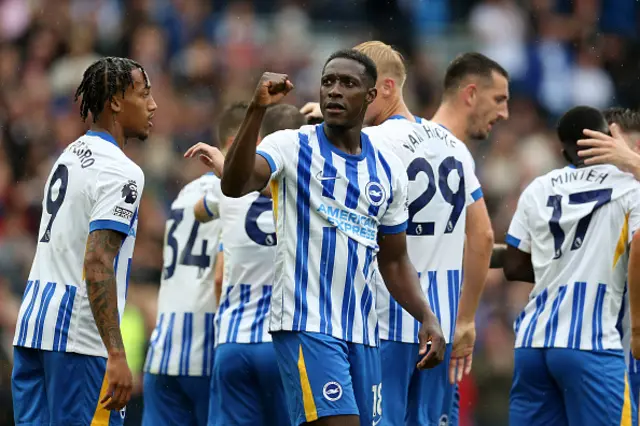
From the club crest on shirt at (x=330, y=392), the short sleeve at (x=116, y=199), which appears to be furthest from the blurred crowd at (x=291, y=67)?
the club crest on shirt at (x=330, y=392)

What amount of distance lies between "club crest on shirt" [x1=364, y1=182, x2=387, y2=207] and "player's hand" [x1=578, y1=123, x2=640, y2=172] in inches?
75.5

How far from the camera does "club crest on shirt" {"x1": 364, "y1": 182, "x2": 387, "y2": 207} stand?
6625 millimetres

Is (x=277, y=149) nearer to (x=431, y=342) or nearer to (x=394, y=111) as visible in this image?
(x=431, y=342)

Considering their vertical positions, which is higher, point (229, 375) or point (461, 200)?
point (461, 200)

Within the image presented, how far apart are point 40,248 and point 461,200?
2.92 metres

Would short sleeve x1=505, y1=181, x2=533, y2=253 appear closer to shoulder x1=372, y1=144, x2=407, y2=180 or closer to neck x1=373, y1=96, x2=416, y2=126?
neck x1=373, y1=96, x2=416, y2=126

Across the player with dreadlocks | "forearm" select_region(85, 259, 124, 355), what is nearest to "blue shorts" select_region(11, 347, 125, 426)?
the player with dreadlocks

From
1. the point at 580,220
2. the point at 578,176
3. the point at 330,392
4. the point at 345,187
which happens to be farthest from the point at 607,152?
the point at 330,392

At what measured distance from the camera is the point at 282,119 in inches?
330

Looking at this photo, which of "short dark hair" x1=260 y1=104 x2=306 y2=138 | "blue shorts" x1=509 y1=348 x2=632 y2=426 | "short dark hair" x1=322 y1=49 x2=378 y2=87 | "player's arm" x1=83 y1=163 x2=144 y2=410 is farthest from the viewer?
"short dark hair" x1=260 y1=104 x2=306 y2=138

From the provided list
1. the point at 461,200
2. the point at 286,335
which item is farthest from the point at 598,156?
the point at 286,335

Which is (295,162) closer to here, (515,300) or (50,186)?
(50,186)

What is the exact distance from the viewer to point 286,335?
Result: 6.41 m

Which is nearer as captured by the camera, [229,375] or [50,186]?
[50,186]
